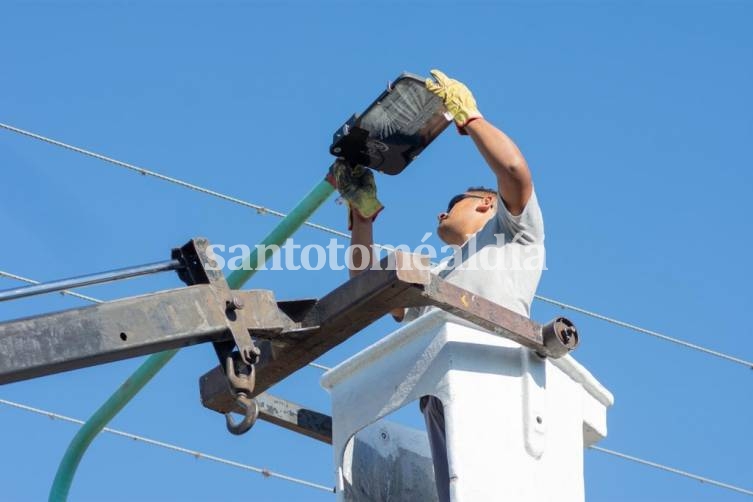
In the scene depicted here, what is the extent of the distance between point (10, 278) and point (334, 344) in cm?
349

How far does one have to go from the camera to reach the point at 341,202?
780cm

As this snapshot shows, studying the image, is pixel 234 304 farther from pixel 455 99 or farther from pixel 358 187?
pixel 358 187

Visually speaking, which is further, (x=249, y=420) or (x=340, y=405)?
(x=340, y=405)

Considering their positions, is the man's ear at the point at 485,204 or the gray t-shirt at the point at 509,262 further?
the man's ear at the point at 485,204

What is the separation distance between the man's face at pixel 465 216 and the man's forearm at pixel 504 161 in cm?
85

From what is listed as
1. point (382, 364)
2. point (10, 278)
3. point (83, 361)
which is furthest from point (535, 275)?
point (10, 278)

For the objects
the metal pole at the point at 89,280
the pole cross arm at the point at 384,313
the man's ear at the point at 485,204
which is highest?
the man's ear at the point at 485,204

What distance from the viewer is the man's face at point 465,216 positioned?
7922 mm

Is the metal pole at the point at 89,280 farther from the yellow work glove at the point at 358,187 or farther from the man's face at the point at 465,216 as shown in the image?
the man's face at the point at 465,216

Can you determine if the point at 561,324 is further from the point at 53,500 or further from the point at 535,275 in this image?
the point at 53,500


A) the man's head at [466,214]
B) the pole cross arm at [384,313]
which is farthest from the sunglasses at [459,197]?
the pole cross arm at [384,313]

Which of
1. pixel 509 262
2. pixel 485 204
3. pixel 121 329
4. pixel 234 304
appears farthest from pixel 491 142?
pixel 121 329

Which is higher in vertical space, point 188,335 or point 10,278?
point 10,278

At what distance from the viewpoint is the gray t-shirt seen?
709 centimetres
